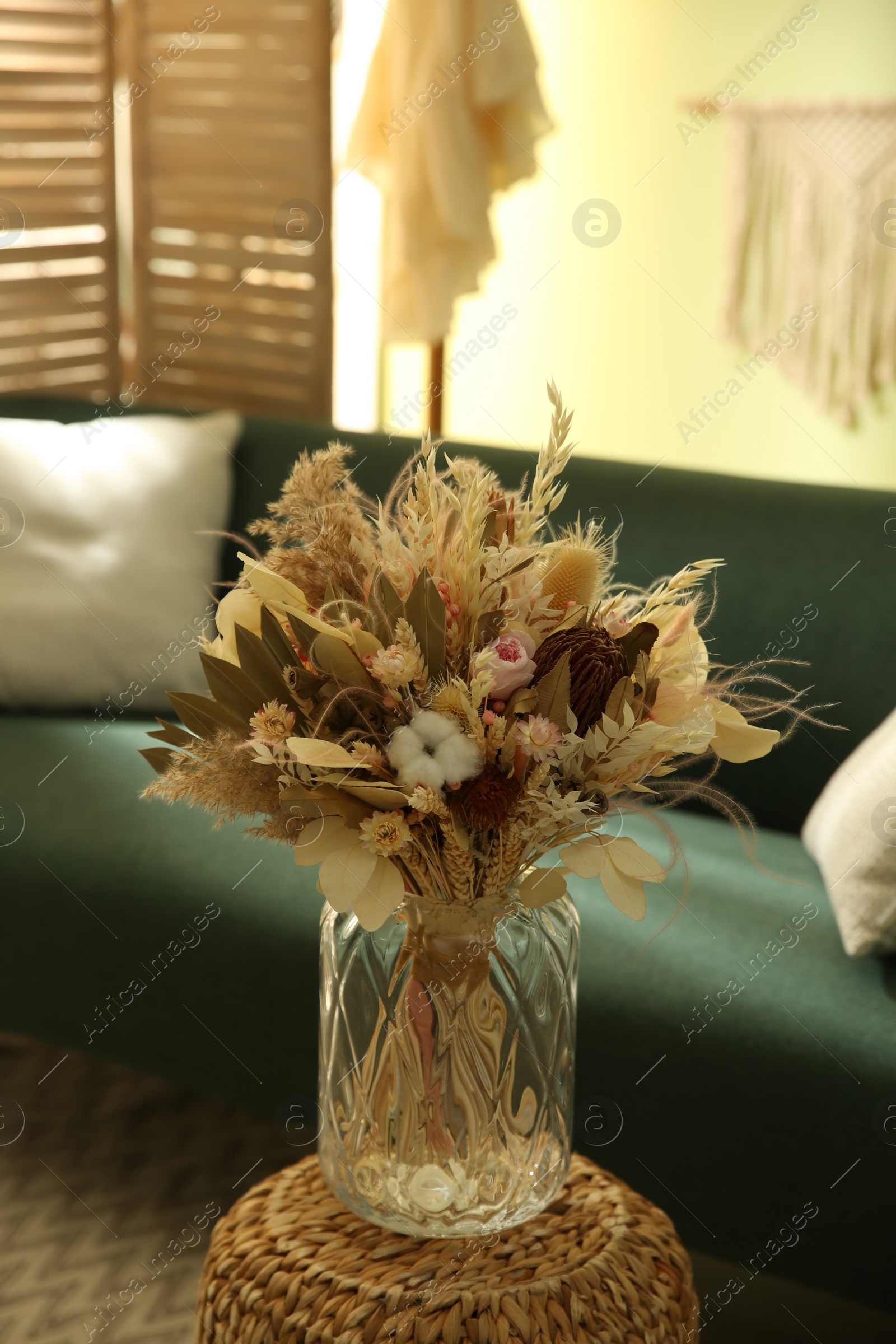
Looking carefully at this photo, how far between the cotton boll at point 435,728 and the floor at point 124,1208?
3.14ft

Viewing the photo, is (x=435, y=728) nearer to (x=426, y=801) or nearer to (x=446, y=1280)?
(x=426, y=801)

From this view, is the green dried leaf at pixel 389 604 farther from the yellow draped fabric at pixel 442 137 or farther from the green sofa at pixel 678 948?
the yellow draped fabric at pixel 442 137

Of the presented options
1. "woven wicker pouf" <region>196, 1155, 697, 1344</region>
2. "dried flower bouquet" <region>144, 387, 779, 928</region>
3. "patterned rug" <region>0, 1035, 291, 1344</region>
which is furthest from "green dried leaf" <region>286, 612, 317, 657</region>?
"patterned rug" <region>0, 1035, 291, 1344</region>

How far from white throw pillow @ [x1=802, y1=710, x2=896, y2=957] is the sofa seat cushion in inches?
1.9

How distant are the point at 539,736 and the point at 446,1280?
40cm

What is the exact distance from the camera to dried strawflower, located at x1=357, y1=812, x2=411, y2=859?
749 millimetres

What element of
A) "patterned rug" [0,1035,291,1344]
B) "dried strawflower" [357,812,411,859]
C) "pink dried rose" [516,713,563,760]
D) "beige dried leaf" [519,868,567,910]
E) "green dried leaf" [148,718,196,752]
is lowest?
"patterned rug" [0,1035,291,1344]

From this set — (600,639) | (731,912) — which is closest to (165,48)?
(731,912)

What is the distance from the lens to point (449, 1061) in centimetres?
83

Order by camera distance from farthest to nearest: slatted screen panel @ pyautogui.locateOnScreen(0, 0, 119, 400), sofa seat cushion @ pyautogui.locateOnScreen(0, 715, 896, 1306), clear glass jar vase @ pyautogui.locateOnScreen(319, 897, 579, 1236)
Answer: slatted screen panel @ pyautogui.locateOnScreen(0, 0, 119, 400), sofa seat cushion @ pyautogui.locateOnScreen(0, 715, 896, 1306), clear glass jar vase @ pyautogui.locateOnScreen(319, 897, 579, 1236)

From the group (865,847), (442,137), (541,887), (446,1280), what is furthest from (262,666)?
(442,137)

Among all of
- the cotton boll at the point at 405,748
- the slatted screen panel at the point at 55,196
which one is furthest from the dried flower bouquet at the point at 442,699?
the slatted screen panel at the point at 55,196

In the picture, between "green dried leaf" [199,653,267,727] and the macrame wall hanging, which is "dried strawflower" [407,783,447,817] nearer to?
"green dried leaf" [199,653,267,727]

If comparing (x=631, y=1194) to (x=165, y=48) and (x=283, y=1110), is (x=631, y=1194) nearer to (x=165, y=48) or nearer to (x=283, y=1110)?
(x=283, y=1110)
